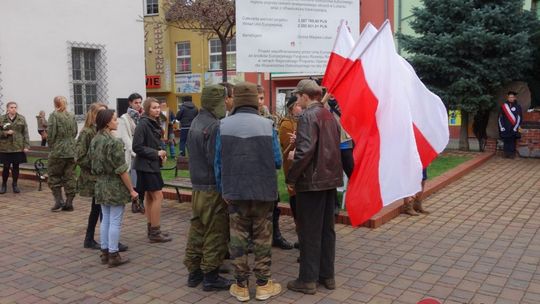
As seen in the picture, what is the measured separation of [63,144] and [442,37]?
1026cm

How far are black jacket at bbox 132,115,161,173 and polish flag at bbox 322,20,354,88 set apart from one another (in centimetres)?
218

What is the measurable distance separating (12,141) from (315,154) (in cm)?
741

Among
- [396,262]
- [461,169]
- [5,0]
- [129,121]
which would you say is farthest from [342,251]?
[5,0]

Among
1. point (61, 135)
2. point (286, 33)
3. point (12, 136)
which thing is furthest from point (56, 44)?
point (286, 33)

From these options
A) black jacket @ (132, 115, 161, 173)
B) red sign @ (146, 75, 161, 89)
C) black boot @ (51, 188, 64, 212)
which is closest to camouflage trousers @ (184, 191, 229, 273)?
black jacket @ (132, 115, 161, 173)

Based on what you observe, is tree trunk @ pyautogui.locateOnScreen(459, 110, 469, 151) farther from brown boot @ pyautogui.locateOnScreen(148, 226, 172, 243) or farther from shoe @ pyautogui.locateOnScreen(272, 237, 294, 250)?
brown boot @ pyautogui.locateOnScreen(148, 226, 172, 243)

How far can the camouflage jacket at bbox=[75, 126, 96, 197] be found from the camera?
6043 mm

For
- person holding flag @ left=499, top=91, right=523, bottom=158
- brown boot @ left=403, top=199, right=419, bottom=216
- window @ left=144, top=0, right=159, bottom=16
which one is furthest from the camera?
window @ left=144, top=0, right=159, bottom=16

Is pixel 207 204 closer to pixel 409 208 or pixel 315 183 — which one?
pixel 315 183

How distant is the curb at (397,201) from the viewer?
6.88m

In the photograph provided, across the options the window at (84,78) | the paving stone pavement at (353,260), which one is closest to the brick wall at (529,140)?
the paving stone pavement at (353,260)

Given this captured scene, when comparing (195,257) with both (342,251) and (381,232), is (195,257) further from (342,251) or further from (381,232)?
(381,232)

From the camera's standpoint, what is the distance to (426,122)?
5.16 metres

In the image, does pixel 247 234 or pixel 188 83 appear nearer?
pixel 247 234
